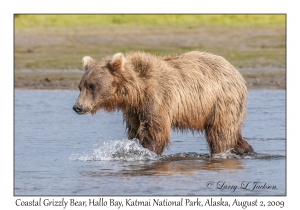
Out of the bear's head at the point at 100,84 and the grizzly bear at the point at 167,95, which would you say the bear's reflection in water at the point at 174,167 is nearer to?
the grizzly bear at the point at 167,95

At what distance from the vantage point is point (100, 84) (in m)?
8.42

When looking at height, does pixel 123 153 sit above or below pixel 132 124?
below

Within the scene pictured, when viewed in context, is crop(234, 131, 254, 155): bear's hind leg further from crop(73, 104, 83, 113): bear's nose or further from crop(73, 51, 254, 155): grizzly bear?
crop(73, 104, 83, 113): bear's nose

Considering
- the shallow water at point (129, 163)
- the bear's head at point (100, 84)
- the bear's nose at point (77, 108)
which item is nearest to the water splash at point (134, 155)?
the shallow water at point (129, 163)

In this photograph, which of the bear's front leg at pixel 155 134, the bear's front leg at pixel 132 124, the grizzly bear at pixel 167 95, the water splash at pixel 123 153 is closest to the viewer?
the grizzly bear at pixel 167 95

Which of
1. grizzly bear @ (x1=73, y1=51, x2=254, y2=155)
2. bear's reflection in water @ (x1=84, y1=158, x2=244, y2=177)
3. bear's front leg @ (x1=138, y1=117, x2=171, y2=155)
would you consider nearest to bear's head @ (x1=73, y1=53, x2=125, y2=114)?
grizzly bear @ (x1=73, y1=51, x2=254, y2=155)

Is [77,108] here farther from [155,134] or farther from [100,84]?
[155,134]

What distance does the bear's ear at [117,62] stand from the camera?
8.40 meters

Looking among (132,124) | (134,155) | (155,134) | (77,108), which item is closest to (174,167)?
(155,134)

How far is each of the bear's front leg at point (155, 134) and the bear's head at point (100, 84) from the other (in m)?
0.53

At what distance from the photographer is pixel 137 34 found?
22797mm

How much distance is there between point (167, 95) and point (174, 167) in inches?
35.9

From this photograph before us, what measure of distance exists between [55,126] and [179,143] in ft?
8.53

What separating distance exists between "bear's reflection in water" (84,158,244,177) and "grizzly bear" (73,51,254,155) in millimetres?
250
